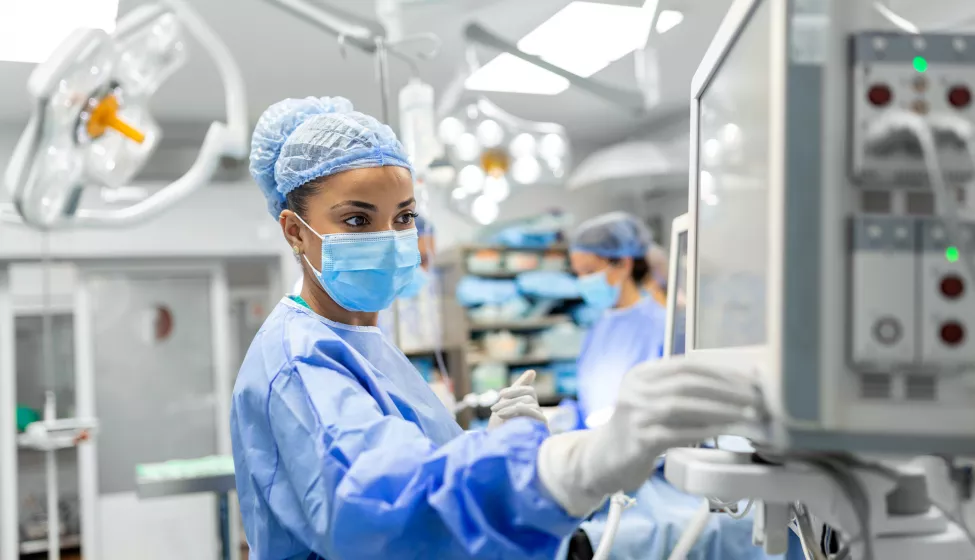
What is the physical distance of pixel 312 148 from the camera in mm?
1206

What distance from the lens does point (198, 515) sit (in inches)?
198

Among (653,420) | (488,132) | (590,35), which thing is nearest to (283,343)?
(653,420)

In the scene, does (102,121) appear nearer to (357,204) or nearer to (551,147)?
(357,204)

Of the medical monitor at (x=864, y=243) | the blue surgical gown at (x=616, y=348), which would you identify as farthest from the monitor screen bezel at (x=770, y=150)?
the blue surgical gown at (x=616, y=348)

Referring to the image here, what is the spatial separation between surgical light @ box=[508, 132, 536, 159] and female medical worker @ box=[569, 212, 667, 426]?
1.45ft

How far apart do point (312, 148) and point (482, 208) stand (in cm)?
231

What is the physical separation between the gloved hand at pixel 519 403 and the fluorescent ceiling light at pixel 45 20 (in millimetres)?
2407

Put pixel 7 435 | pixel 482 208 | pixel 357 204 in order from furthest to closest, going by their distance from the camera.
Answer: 1. pixel 7 435
2. pixel 482 208
3. pixel 357 204

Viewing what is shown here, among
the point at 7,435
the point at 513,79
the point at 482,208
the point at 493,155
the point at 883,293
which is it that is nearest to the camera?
the point at 883,293

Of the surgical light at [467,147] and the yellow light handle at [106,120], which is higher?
the surgical light at [467,147]

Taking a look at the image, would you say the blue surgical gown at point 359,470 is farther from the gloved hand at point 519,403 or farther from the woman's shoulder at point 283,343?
the gloved hand at point 519,403

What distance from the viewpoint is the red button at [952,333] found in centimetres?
61

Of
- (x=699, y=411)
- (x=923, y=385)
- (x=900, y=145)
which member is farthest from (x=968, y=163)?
(x=699, y=411)

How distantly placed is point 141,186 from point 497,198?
2441mm
